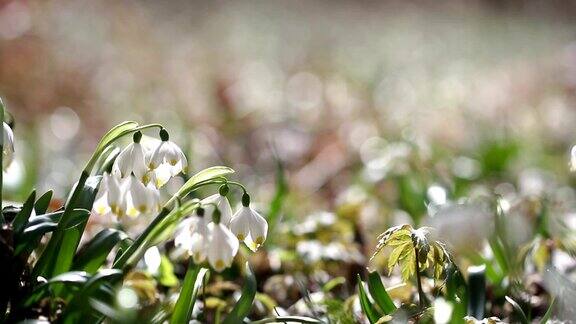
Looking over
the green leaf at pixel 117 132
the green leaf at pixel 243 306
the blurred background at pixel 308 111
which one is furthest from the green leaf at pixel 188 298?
the blurred background at pixel 308 111

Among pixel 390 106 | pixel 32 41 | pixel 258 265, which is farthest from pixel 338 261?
pixel 32 41

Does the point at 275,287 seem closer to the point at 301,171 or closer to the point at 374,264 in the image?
the point at 374,264

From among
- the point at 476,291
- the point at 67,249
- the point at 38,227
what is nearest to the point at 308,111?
the point at 476,291

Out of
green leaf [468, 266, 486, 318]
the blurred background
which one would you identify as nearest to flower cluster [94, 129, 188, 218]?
green leaf [468, 266, 486, 318]

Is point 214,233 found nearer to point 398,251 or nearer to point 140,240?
point 140,240

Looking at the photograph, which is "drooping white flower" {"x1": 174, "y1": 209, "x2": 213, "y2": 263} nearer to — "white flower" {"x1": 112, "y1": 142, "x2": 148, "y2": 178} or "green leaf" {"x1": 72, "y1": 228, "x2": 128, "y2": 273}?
"white flower" {"x1": 112, "y1": 142, "x2": 148, "y2": 178}
